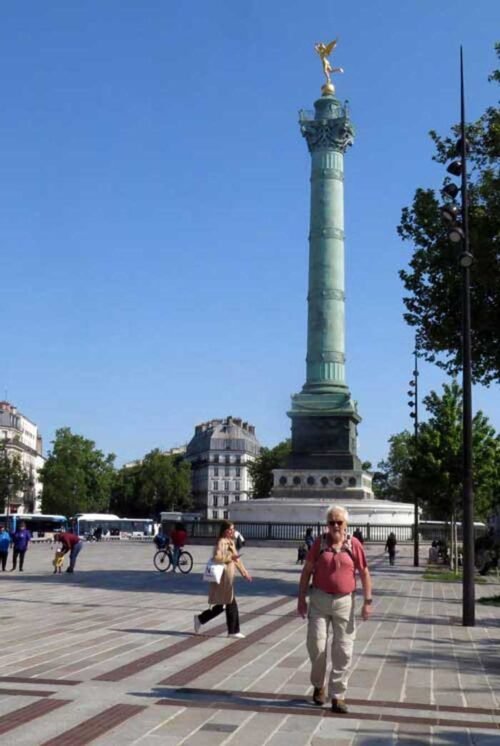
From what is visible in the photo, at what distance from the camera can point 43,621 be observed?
1441 centimetres

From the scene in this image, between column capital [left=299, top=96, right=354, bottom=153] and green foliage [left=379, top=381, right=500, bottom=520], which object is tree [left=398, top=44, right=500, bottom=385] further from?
A: column capital [left=299, top=96, right=354, bottom=153]

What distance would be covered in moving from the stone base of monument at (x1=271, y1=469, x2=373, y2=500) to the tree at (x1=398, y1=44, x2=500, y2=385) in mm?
31764

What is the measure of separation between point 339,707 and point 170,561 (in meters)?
20.8

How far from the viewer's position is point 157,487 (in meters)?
126

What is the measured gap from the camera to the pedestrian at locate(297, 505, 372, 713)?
799cm

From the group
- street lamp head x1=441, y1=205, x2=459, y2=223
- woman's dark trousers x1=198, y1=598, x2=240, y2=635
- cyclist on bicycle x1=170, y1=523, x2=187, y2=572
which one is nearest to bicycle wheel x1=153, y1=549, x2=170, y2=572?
cyclist on bicycle x1=170, y1=523, x2=187, y2=572

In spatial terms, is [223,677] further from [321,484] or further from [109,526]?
[109,526]

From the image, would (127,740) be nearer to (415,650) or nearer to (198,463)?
(415,650)

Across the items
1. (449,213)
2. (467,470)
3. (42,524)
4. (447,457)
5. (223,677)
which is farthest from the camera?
(42,524)

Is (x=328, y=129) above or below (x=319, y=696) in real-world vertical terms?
above

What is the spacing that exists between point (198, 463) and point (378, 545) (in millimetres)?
87131

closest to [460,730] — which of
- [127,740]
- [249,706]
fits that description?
[249,706]

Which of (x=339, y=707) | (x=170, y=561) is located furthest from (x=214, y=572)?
(x=170, y=561)

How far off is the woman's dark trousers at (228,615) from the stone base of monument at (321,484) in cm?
4393
